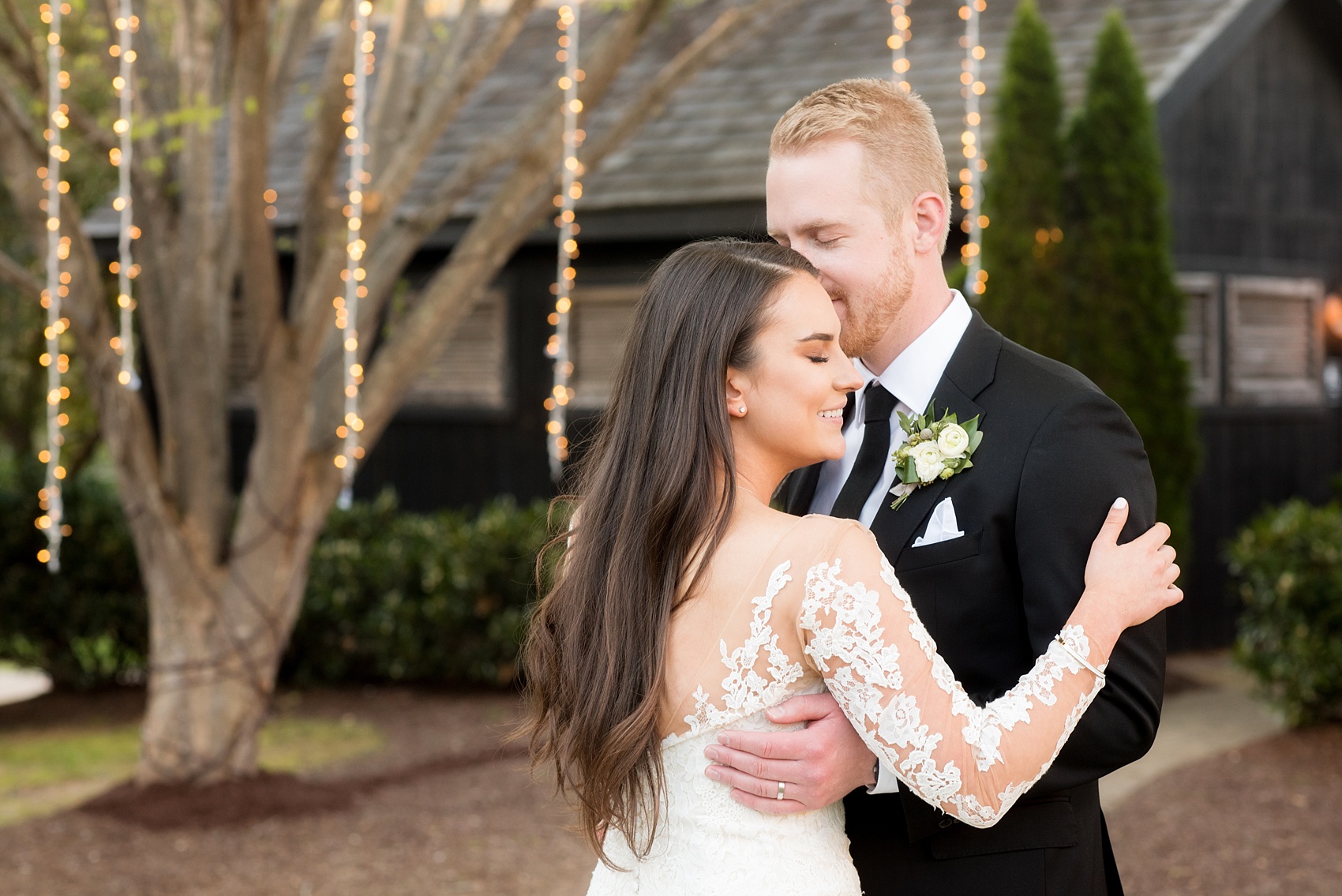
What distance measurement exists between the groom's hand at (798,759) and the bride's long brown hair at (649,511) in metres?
0.14

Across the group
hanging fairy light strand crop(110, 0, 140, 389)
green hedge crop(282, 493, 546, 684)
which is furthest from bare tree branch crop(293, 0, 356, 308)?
green hedge crop(282, 493, 546, 684)

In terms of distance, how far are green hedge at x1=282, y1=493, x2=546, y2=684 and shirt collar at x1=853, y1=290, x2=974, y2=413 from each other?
6.50 m

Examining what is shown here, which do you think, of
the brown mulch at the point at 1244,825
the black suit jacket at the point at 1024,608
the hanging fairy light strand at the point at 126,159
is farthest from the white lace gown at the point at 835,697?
the hanging fairy light strand at the point at 126,159

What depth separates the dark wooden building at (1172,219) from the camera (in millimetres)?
10344

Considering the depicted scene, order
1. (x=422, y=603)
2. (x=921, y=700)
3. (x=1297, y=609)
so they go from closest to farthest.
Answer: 1. (x=921, y=700)
2. (x=1297, y=609)
3. (x=422, y=603)

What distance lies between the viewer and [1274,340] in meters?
11.3

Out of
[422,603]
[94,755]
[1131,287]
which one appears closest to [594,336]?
[422,603]

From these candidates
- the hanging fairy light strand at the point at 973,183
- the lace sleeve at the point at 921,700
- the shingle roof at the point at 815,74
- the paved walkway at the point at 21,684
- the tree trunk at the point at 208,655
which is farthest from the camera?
the paved walkway at the point at 21,684

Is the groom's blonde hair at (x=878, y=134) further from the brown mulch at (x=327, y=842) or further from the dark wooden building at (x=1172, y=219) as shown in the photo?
the dark wooden building at (x=1172, y=219)

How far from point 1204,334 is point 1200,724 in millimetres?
3509

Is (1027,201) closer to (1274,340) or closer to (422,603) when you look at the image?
(1274,340)

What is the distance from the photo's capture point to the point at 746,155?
10172mm

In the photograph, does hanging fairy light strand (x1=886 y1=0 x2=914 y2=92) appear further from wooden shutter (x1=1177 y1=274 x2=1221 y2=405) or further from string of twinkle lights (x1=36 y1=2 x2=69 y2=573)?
string of twinkle lights (x1=36 y1=2 x2=69 y2=573)

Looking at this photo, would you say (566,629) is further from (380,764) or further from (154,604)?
(380,764)
